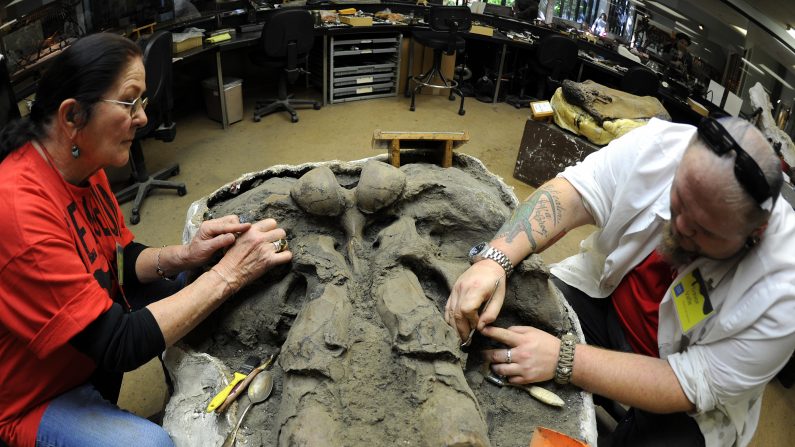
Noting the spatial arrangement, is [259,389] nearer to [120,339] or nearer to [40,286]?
[120,339]

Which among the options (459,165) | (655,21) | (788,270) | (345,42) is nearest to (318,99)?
(345,42)

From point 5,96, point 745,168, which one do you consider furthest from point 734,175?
point 5,96

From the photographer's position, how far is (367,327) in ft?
6.15

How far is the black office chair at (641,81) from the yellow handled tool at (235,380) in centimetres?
537

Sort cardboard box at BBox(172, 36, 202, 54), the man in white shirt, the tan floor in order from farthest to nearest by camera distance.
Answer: cardboard box at BBox(172, 36, 202, 54)
the tan floor
the man in white shirt

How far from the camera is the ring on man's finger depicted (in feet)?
6.73

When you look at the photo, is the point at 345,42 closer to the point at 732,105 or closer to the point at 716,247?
the point at 732,105

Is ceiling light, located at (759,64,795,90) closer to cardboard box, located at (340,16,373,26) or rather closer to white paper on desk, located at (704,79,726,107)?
white paper on desk, located at (704,79,726,107)

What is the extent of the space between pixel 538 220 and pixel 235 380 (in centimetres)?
129

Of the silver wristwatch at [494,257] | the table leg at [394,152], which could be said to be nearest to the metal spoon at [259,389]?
the silver wristwatch at [494,257]

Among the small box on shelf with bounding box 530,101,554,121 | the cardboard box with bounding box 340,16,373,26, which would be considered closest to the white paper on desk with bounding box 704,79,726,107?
the small box on shelf with bounding box 530,101,554,121

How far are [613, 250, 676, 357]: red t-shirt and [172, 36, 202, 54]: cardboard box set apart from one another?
15.3ft

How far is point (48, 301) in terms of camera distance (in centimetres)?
160

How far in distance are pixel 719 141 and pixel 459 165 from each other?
1556 mm
